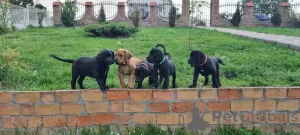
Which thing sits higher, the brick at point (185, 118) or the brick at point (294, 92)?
the brick at point (294, 92)

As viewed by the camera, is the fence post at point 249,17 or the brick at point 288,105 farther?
the fence post at point 249,17

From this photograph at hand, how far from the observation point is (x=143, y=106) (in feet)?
12.1

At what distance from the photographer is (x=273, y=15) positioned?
1035 inches

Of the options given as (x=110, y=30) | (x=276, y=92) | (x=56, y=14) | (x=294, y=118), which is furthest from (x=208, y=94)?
(x=56, y=14)

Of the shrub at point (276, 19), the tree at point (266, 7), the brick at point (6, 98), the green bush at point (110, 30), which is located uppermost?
the tree at point (266, 7)

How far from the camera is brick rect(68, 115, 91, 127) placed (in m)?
3.69

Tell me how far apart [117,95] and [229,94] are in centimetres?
117

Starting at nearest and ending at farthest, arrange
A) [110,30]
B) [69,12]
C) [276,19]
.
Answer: [110,30] → [69,12] → [276,19]

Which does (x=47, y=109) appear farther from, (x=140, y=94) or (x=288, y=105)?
(x=288, y=105)

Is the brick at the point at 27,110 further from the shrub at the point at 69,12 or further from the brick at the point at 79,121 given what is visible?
the shrub at the point at 69,12

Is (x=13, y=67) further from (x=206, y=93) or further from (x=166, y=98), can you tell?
(x=206, y=93)

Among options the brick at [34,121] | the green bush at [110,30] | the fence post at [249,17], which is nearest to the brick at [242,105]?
the brick at [34,121]

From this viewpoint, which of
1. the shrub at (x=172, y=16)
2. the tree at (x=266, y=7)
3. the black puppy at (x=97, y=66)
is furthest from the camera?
the tree at (x=266, y=7)

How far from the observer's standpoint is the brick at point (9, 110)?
365 cm
